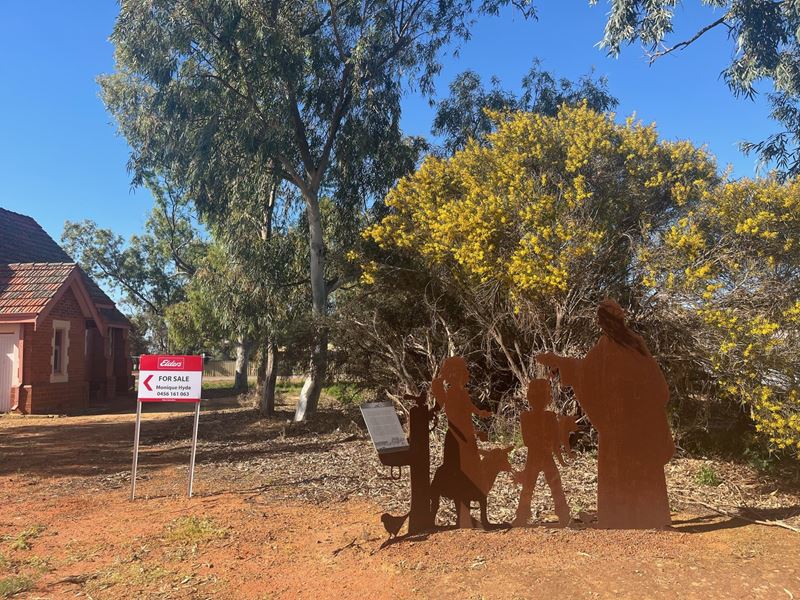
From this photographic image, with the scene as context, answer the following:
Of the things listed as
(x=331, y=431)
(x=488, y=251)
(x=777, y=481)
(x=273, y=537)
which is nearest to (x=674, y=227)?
(x=488, y=251)

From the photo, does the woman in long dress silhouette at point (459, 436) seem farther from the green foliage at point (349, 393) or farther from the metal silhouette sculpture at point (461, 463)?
the green foliage at point (349, 393)

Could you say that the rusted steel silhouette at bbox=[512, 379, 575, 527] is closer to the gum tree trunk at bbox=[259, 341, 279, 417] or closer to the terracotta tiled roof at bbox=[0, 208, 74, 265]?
the gum tree trunk at bbox=[259, 341, 279, 417]

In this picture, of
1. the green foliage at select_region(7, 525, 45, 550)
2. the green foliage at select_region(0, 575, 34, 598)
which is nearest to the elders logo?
the green foliage at select_region(7, 525, 45, 550)

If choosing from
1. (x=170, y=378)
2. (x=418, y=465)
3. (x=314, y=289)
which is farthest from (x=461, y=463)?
(x=314, y=289)

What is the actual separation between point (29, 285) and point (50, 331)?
4.98 feet

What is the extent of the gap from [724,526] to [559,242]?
463cm

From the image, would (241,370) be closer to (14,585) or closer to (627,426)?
(14,585)

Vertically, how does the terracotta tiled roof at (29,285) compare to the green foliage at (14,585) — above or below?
above

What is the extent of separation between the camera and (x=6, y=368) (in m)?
17.6

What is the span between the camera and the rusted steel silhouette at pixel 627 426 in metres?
5.52

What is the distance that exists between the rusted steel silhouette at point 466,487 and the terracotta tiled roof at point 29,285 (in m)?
15.6

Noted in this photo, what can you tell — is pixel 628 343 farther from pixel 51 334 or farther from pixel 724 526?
pixel 51 334

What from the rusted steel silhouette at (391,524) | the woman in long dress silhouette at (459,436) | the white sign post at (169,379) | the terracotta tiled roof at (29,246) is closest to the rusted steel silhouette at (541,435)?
the woman in long dress silhouette at (459,436)

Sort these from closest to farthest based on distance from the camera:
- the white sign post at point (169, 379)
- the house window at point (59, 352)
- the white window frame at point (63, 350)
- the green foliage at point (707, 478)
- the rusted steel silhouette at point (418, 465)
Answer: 1. the rusted steel silhouette at point (418, 465)
2. the white sign post at point (169, 379)
3. the green foliage at point (707, 478)
4. the white window frame at point (63, 350)
5. the house window at point (59, 352)
